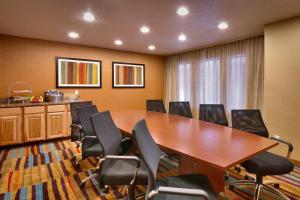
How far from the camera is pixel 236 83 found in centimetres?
443

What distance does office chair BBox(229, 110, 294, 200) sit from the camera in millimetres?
1862

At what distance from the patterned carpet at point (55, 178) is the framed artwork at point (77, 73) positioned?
1.75m

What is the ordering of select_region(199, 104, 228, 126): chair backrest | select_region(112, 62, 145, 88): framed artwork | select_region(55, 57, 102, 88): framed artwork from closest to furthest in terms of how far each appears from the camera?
select_region(199, 104, 228, 126): chair backrest
select_region(55, 57, 102, 88): framed artwork
select_region(112, 62, 145, 88): framed artwork

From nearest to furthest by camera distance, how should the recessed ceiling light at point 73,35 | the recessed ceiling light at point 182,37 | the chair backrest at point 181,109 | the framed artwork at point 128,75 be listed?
the chair backrest at point 181,109 < the recessed ceiling light at point 73,35 < the recessed ceiling light at point 182,37 < the framed artwork at point 128,75

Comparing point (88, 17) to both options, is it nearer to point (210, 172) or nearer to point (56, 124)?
point (56, 124)

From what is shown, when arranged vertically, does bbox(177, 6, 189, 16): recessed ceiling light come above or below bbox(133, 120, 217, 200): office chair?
above

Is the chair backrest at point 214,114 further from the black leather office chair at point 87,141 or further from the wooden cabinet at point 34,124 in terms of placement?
the wooden cabinet at point 34,124

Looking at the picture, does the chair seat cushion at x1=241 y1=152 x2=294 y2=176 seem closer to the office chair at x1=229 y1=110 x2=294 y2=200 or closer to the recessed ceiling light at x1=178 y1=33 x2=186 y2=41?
the office chair at x1=229 y1=110 x2=294 y2=200

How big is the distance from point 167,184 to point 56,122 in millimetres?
3525

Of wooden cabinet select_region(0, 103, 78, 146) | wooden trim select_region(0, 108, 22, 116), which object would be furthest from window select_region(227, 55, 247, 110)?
wooden trim select_region(0, 108, 22, 116)

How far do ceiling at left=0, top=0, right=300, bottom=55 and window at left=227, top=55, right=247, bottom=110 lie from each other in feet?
1.84

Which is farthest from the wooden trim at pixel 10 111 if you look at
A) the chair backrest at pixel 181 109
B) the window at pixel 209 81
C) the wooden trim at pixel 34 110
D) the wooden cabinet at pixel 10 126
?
the window at pixel 209 81

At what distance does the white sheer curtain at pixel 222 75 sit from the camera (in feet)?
13.3

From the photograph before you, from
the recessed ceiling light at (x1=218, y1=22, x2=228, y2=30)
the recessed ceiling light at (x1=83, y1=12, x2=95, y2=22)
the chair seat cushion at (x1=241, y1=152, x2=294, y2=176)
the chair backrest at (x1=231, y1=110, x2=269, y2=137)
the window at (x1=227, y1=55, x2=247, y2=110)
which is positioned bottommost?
the chair seat cushion at (x1=241, y1=152, x2=294, y2=176)
